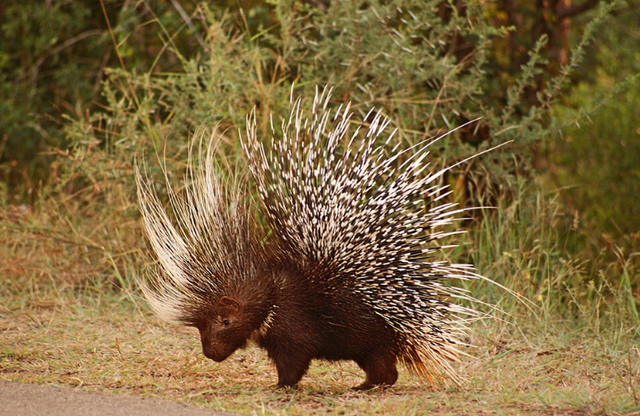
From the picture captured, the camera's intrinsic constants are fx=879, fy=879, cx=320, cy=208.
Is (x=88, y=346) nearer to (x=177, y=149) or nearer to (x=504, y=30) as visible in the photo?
(x=177, y=149)

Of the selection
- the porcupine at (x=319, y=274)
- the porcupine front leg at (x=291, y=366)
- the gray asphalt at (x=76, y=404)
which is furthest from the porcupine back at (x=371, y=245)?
the gray asphalt at (x=76, y=404)

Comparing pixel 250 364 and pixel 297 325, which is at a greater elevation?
pixel 297 325

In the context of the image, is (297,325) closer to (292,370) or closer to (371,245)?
(292,370)

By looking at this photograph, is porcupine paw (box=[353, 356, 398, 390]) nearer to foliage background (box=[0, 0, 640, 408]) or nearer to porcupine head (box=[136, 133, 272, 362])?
porcupine head (box=[136, 133, 272, 362])

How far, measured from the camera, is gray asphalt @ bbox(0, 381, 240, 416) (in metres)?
3.51

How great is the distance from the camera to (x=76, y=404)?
144 inches

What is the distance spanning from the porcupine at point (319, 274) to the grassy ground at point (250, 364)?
219 millimetres

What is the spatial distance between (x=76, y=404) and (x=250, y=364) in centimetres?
128

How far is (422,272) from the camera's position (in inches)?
160

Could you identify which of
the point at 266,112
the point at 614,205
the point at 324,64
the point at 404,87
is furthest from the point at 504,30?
the point at 614,205

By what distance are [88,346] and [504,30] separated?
3.57m

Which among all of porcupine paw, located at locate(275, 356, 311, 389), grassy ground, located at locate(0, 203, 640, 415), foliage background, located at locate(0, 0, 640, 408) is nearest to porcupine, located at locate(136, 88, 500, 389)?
porcupine paw, located at locate(275, 356, 311, 389)

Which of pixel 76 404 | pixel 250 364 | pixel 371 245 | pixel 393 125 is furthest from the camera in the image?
pixel 393 125

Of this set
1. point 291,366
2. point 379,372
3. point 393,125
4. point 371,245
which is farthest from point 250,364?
point 393,125
